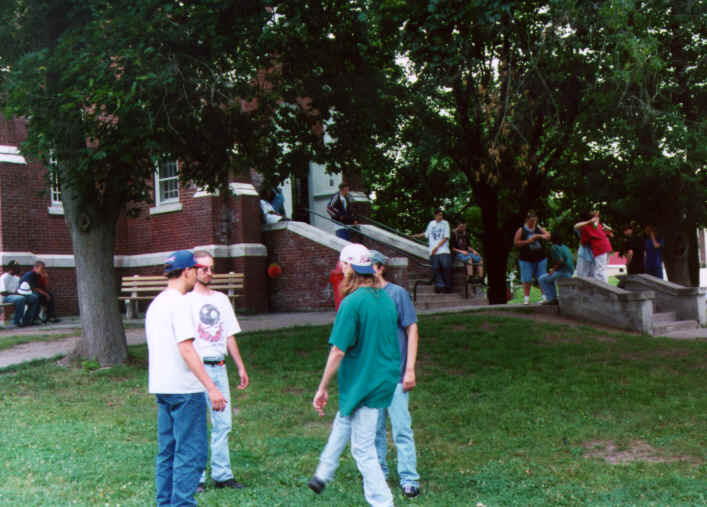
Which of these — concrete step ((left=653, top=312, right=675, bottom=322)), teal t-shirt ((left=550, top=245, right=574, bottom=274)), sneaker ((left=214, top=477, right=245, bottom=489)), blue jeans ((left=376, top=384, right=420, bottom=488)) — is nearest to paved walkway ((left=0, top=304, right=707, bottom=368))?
concrete step ((left=653, top=312, right=675, bottom=322))

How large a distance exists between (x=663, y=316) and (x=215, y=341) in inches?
494

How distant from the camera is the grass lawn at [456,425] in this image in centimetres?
642

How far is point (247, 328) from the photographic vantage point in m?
16.7

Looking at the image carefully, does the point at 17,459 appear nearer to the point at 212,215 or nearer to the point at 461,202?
the point at 212,215

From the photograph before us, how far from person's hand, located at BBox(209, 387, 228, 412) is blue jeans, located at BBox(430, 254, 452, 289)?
47.7ft

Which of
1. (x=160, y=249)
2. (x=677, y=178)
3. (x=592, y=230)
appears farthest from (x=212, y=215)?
(x=677, y=178)

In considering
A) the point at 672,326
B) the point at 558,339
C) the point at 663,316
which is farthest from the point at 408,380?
the point at 663,316

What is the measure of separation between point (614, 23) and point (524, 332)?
17.3ft

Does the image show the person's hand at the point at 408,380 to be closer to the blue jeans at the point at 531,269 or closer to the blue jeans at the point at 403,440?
the blue jeans at the point at 403,440

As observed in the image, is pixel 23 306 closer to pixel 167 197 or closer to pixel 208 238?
pixel 208 238

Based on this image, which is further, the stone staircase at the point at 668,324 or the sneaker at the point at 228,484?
the stone staircase at the point at 668,324

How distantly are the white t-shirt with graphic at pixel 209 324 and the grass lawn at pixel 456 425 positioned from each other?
1.12m

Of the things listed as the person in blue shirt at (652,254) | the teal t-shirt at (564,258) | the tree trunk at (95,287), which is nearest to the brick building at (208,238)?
the teal t-shirt at (564,258)

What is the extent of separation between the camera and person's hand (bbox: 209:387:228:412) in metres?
5.18
